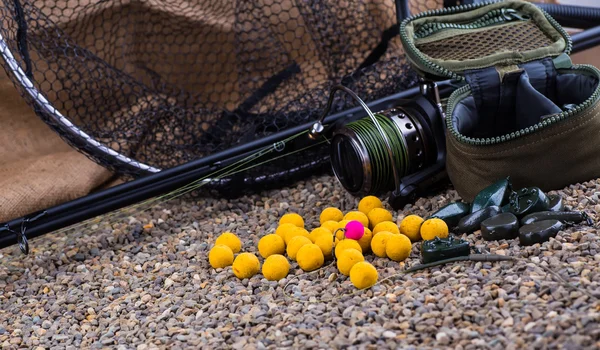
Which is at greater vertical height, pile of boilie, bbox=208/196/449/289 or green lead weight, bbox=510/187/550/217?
green lead weight, bbox=510/187/550/217

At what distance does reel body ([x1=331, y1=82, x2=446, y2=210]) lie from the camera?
1883mm

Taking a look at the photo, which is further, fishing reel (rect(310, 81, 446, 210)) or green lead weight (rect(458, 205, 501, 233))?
fishing reel (rect(310, 81, 446, 210))

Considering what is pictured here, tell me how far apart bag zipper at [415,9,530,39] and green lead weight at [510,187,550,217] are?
24.6 inches

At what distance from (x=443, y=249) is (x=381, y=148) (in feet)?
1.41

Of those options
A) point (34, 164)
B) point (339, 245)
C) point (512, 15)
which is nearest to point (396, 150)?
point (339, 245)

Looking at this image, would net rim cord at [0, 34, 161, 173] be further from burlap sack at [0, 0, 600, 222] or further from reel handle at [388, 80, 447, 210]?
reel handle at [388, 80, 447, 210]

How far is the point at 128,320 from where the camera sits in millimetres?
1574

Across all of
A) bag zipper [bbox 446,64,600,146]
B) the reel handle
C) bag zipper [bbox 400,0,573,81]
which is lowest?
the reel handle

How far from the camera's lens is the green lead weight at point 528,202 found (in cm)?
161

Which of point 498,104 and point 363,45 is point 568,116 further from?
point 363,45

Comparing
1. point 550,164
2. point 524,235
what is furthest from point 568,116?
point 524,235

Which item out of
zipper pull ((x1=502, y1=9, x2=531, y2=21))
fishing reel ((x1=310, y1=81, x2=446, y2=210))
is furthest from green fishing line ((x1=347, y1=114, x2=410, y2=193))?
zipper pull ((x1=502, y1=9, x2=531, y2=21))

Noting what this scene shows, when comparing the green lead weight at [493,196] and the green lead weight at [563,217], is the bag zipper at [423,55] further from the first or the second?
the green lead weight at [563,217]

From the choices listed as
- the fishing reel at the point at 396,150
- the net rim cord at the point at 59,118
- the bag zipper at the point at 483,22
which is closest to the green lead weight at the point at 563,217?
the fishing reel at the point at 396,150
